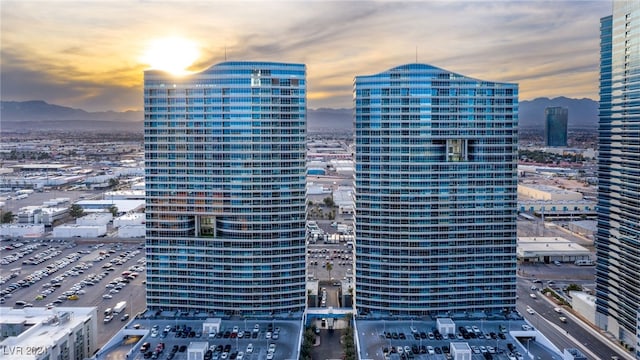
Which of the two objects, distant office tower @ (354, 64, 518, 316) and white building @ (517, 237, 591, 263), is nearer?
distant office tower @ (354, 64, 518, 316)

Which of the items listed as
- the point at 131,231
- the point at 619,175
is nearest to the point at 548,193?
the point at 619,175

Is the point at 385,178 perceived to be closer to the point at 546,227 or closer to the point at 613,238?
the point at 613,238

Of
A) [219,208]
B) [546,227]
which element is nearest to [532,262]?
[546,227]

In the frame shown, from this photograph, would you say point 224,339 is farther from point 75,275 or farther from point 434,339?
point 75,275

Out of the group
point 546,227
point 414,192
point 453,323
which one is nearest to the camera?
point 453,323

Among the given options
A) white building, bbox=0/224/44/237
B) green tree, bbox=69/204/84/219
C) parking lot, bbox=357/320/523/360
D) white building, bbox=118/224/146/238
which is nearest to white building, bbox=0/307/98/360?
parking lot, bbox=357/320/523/360

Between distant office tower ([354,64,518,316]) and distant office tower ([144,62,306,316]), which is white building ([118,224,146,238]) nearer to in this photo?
distant office tower ([144,62,306,316])

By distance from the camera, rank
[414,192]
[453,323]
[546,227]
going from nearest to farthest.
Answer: [453,323] < [414,192] < [546,227]
